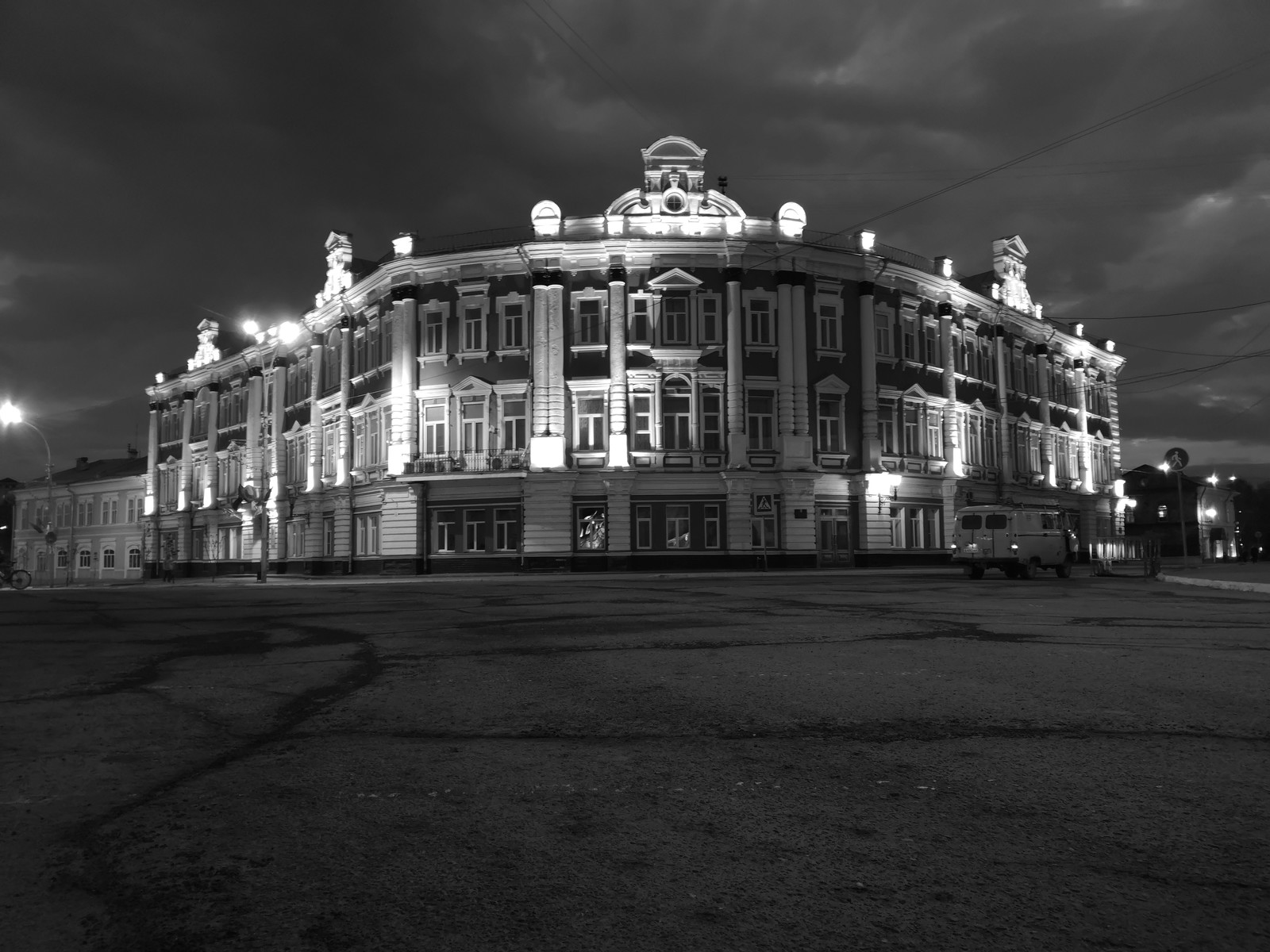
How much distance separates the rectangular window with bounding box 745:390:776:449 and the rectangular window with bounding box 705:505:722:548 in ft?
9.98

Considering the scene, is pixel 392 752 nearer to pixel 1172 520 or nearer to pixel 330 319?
pixel 330 319

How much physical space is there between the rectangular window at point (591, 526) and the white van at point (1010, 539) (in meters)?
12.9

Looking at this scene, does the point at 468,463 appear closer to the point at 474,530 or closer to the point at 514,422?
the point at 514,422

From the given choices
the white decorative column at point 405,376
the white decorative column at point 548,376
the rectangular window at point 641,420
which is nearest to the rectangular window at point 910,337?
the rectangular window at point 641,420

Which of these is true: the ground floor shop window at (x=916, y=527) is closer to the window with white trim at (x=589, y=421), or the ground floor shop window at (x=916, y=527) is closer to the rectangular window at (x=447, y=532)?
the window with white trim at (x=589, y=421)

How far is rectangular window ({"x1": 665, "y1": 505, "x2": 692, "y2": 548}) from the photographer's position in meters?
37.3

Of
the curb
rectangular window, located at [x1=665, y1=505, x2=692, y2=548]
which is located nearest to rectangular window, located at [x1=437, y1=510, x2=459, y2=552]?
rectangular window, located at [x1=665, y1=505, x2=692, y2=548]

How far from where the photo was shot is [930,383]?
43.9 m

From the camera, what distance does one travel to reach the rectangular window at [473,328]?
38875 mm

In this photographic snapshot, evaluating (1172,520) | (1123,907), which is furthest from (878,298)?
(1172,520)

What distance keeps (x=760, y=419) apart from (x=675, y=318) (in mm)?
5174

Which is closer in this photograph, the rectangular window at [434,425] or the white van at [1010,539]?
Result: the white van at [1010,539]

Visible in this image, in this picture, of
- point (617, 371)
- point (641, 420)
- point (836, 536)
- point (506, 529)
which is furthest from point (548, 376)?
point (836, 536)

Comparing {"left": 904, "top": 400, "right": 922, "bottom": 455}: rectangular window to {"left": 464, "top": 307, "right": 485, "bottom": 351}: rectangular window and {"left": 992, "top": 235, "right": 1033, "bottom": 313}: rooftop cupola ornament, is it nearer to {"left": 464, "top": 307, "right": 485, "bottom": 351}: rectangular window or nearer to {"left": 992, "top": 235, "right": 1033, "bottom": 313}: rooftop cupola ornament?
{"left": 992, "top": 235, "right": 1033, "bottom": 313}: rooftop cupola ornament
